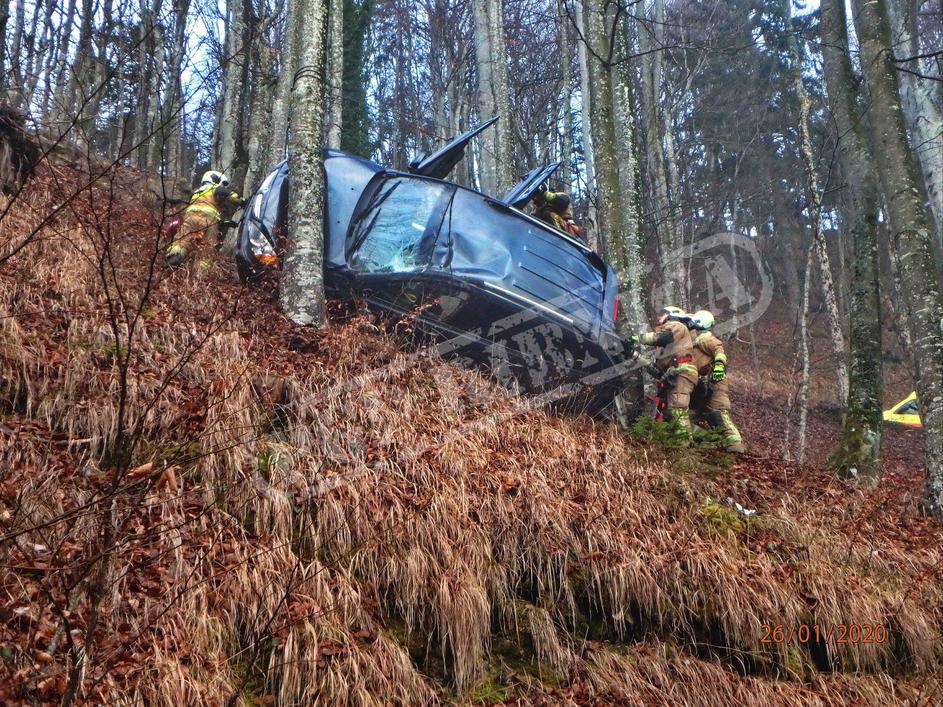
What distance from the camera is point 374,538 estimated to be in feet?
15.7

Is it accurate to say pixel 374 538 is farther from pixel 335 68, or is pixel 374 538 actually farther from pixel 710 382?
pixel 335 68

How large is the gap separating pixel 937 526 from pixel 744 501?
176 cm

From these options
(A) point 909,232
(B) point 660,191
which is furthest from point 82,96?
(B) point 660,191

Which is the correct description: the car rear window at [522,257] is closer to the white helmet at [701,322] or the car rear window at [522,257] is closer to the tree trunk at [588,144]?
the white helmet at [701,322]

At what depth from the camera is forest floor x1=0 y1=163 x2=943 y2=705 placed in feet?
12.6

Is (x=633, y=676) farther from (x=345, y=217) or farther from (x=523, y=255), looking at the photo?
(x=345, y=217)

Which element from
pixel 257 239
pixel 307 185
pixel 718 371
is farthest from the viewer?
pixel 718 371

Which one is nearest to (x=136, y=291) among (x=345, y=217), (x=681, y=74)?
(x=345, y=217)

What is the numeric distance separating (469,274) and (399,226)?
3.15 feet

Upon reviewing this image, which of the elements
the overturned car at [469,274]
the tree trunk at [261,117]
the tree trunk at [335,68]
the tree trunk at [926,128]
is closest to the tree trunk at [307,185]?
the overturned car at [469,274]

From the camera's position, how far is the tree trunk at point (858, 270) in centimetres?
771

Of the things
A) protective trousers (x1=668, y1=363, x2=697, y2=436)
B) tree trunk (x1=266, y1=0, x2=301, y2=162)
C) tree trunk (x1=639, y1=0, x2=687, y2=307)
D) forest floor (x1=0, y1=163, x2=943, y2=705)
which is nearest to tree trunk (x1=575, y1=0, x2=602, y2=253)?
tree trunk (x1=639, y1=0, x2=687, y2=307)
